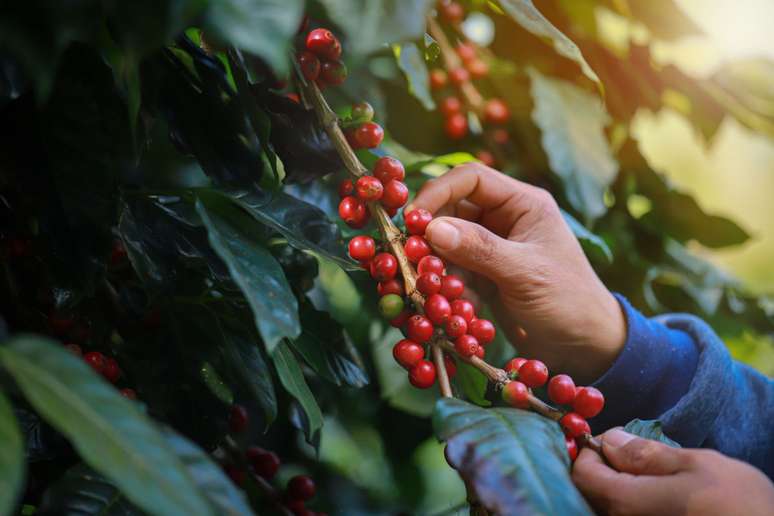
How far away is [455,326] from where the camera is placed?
0.56 meters

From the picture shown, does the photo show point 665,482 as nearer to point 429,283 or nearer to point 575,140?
point 429,283

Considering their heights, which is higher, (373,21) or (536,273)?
(373,21)

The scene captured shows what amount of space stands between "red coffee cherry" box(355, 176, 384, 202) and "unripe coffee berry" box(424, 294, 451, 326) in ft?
0.30

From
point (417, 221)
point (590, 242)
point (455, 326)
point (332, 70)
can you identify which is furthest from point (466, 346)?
point (590, 242)

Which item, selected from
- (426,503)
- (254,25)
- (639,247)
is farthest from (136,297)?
(639,247)

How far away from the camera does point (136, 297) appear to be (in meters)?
0.60

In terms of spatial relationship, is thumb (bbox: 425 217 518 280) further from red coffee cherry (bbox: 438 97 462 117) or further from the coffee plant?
red coffee cherry (bbox: 438 97 462 117)

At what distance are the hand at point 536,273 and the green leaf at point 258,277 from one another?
10.3 inches

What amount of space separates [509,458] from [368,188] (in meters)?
0.24

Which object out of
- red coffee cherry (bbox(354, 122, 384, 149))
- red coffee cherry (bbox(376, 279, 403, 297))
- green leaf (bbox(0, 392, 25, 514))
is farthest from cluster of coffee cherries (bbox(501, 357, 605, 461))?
green leaf (bbox(0, 392, 25, 514))

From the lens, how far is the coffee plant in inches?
13.4

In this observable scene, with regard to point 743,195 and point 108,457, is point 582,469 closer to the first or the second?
point 108,457

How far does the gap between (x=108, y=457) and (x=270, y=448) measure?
0.59m

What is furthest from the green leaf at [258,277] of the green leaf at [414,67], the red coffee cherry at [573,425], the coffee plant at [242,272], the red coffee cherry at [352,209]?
the green leaf at [414,67]
